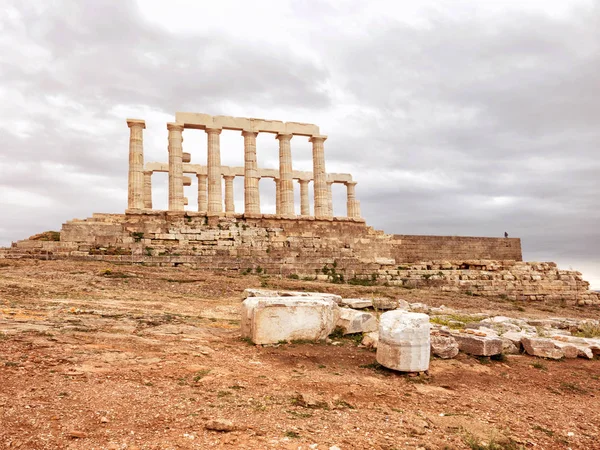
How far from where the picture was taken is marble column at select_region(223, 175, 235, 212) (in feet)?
99.0

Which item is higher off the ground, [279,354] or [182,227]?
[182,227]

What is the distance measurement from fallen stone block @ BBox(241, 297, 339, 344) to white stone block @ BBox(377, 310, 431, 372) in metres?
1.41

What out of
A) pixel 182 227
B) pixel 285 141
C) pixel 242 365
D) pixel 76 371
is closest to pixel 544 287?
pixel 285 141

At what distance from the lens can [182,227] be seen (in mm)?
19734

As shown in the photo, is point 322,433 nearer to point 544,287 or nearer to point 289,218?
point 289,218

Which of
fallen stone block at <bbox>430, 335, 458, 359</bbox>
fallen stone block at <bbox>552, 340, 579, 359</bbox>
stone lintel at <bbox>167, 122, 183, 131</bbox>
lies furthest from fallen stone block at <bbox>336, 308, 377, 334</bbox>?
stone lintel at <bbox>167, 122, 183, 131</bbox>

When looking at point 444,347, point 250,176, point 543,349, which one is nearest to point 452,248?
point 250,176

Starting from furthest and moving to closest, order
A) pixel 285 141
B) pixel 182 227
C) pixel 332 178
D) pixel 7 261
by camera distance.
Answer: pixel 332 178
pixel 285 141
pixel 182 227
pixel 7 261

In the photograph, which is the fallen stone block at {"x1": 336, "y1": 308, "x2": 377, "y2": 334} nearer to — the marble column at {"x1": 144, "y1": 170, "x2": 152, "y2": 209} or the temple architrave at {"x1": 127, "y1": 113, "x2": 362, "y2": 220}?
the temple architrave at {"x1": 127, "y1": 113, "x2": 362, "y2": 220}

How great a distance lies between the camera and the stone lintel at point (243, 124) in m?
22.6

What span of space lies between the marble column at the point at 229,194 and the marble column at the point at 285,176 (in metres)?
7.06

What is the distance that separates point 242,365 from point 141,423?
6.85ft

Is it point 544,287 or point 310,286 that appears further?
point 544,287

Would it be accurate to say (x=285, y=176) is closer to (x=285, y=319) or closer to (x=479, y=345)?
(x=285, y=319)
